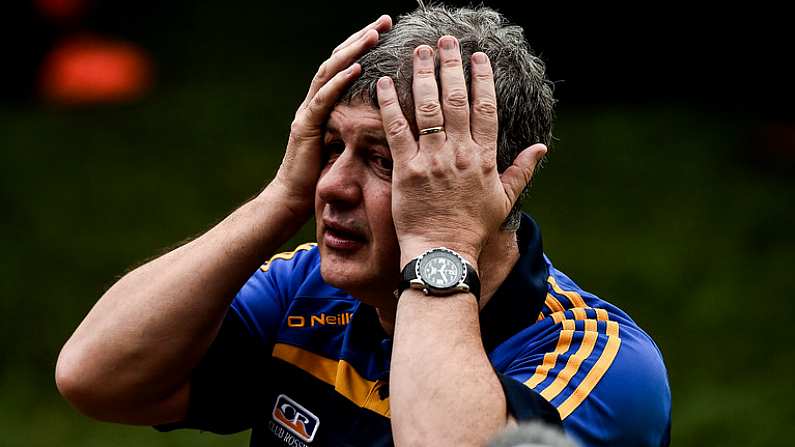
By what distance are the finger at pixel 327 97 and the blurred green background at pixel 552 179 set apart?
3648mm

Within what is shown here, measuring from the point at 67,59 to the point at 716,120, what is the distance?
5052 millimetres

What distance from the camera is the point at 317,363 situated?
300 cm

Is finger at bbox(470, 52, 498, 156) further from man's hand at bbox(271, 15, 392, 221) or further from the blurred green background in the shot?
the blurred green background

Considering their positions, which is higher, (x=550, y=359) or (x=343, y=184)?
(x=343, y=184)

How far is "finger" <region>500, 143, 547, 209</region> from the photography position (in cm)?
267

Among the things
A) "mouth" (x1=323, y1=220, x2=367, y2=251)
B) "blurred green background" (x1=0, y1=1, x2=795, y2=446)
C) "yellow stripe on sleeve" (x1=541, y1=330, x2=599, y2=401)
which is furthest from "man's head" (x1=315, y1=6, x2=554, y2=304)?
"blurred green background" (x1=0, y1=1, x2=795, y2=446)

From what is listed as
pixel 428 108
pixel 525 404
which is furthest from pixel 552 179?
pixel 525 404

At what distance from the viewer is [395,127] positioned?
260cm

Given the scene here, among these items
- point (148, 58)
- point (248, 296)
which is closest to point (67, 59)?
point (148, 58)

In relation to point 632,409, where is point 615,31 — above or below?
below

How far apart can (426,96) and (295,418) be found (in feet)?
2.88

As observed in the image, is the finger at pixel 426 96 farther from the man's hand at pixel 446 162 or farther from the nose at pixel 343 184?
the nose at pixel 343 184

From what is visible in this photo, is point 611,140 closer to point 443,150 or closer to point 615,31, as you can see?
point 615,31

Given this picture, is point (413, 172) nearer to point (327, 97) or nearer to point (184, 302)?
point (327, 97)
